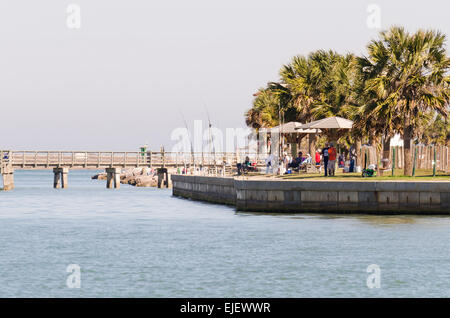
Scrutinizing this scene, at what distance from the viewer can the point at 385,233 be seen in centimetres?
2980

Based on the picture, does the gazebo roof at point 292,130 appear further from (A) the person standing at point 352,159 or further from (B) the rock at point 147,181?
(B) the rock at point 147,181

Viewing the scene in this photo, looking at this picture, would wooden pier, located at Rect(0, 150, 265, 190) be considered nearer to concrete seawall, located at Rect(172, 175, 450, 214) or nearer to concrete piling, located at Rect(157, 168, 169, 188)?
concrete piling, located at Rect(157, 168, 169, 188)

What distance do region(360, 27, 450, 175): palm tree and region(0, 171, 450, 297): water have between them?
662 cm

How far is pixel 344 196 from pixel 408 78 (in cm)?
733

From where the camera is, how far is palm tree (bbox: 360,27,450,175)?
124ft

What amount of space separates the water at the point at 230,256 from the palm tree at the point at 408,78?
6620 mm

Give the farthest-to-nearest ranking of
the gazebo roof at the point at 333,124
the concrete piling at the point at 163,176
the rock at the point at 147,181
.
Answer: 1. the rock at the point at 147,181
2. the concrete piling at the point at 163,176
3. the gazebo roof at the point at 333,124

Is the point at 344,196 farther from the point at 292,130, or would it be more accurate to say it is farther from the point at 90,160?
the point at 90,160

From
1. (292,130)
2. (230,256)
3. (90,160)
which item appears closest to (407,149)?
(292,130)

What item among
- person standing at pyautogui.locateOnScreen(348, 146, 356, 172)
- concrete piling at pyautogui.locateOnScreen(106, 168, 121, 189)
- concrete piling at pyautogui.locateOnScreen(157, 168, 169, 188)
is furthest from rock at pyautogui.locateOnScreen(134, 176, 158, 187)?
person standing at pyautogui.locateOnScreen(348, 146, 356, 172)

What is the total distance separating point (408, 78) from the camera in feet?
125

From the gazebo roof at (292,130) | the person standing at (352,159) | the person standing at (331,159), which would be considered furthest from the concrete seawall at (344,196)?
the gazebo roof at (292,130)

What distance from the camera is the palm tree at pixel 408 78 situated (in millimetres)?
37875
